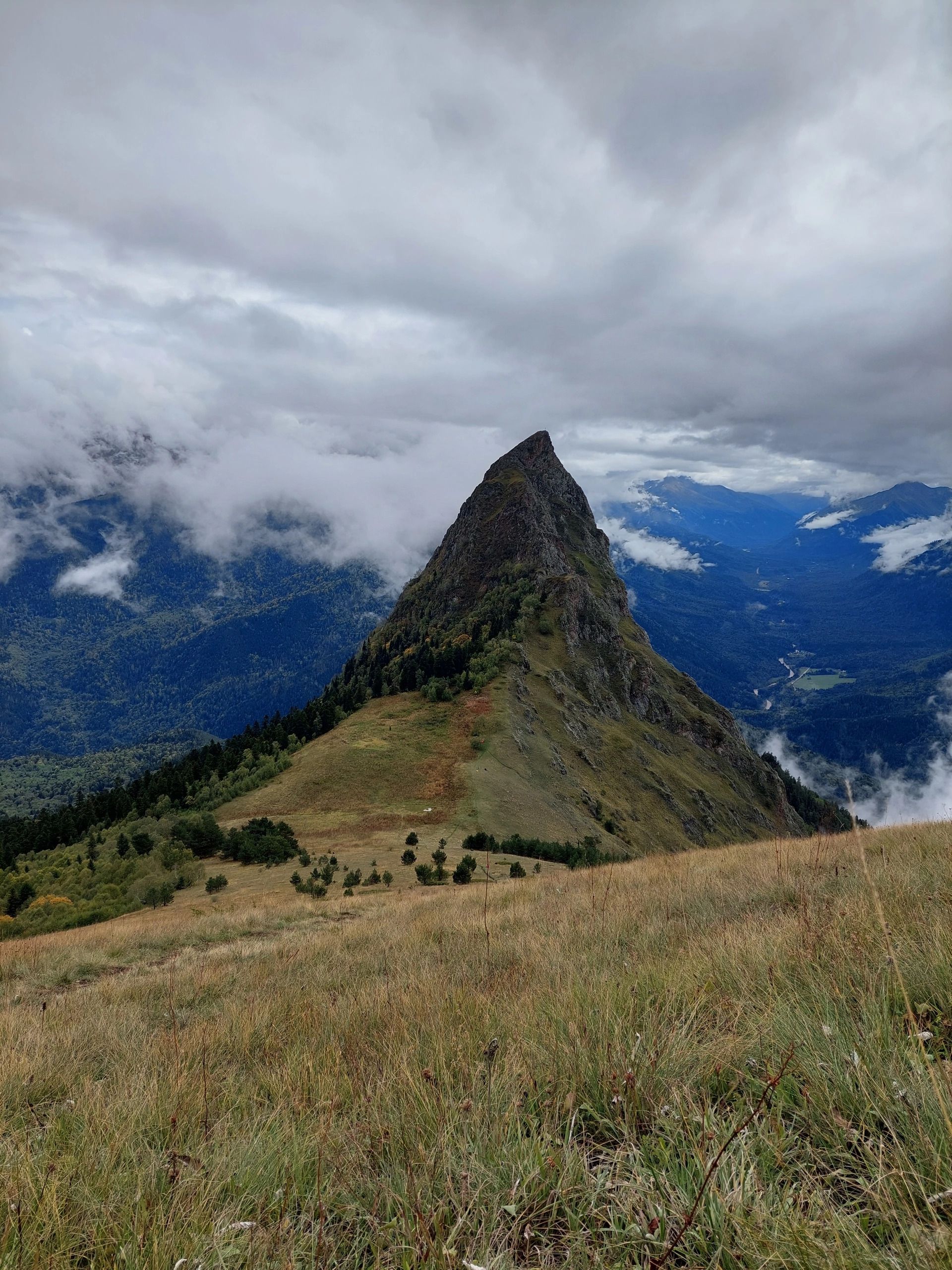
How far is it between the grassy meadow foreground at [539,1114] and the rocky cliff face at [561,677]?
126 ft

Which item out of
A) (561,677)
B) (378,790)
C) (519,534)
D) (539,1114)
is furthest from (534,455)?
(539,1114)

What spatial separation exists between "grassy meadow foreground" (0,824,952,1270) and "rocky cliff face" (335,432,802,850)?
3837 cm

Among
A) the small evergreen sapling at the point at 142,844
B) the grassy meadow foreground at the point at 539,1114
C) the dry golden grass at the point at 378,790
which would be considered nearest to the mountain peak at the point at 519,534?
the dry golden grass at the point at 378,790

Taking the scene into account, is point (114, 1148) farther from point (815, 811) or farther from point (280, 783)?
point (815, 811)

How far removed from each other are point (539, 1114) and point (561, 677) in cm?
8782

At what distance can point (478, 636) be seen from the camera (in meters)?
93.6

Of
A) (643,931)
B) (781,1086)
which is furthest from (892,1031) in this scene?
(643,931)

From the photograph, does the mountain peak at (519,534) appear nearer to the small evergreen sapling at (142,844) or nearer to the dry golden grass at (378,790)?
the dry golden grass at (378,790)

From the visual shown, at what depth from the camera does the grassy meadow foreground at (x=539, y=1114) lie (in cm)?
212

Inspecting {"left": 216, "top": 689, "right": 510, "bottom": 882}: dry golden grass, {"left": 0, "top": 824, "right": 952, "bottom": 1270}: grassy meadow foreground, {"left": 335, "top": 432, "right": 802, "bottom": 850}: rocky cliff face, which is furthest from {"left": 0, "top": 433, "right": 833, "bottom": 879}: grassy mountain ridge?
{"left": 0, "top": 824, "right": 952, "bottom": 1270}: grassy meadow foreground

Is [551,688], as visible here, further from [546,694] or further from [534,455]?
[534,455]

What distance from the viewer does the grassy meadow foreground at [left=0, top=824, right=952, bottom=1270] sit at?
6.95ft

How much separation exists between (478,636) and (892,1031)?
9060 cm

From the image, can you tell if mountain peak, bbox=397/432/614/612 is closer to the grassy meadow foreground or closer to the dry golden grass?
the dry golden grass
